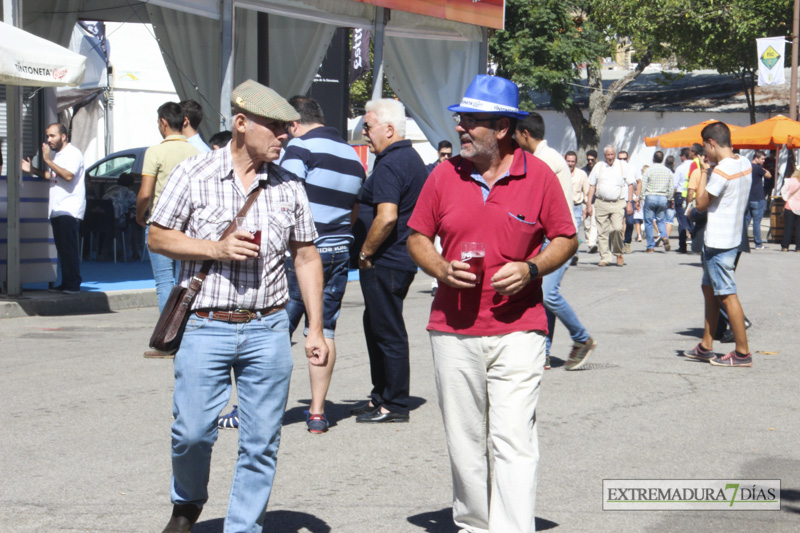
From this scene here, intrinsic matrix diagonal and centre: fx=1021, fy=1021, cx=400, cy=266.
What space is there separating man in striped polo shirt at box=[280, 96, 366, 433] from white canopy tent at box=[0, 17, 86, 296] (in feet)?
14.2

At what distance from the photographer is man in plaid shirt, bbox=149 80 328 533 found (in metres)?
3.85

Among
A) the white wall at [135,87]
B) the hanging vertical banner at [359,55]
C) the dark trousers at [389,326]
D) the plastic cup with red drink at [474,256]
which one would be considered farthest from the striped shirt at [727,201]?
the white wall at [135,87]

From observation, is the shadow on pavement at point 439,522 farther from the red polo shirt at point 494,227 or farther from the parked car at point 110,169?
the parked car at point 110,169

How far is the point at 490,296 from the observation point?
408 cm

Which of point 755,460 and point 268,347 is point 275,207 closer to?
point 268,347

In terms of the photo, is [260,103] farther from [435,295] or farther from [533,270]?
[533,270]

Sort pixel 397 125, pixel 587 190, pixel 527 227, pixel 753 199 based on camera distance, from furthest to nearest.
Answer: pixel 753 199, pixel 587 190, pixel 397 125, pixel 527 227

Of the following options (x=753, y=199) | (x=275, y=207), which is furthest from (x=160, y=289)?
(x=753, y=199)

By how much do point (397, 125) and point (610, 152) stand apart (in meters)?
11.4

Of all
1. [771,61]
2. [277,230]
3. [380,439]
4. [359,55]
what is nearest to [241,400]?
[277,230]

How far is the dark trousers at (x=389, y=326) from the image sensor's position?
21.1 feet

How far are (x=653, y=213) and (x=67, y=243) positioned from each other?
472 inches

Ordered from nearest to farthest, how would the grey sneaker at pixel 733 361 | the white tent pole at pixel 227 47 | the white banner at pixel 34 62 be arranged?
the grey sneaker at pixel 733 361 < the white banner at pixel 34 62 < the white tent pole at pixel 227 47

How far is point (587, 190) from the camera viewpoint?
18.5 metres
